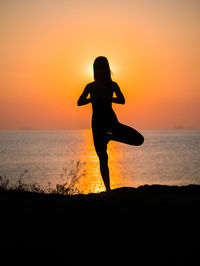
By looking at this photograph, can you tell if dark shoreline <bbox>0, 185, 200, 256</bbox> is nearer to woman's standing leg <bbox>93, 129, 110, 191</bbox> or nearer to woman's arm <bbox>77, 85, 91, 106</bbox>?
woman's standing leg <bbox>93, 129, 110, 191</bbox>

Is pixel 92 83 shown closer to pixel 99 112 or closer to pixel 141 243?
pixel 99 112

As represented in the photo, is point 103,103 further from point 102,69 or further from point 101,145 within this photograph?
point 101,145

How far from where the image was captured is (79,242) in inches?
183

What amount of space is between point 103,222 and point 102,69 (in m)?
3.12

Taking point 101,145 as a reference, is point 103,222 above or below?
below

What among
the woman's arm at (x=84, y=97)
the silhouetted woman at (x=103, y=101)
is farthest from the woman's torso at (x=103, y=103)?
the woman's arm at (x=84, y=97)

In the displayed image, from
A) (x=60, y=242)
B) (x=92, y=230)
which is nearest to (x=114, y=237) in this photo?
(x=92, y=230)

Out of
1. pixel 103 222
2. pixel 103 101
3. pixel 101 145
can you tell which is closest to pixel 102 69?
pixel 103 101

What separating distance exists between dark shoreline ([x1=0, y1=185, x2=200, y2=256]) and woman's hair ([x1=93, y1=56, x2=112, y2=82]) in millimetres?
2284

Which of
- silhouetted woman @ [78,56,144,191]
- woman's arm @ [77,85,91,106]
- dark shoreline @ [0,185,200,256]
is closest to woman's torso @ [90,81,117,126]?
silhouetted woman @ [78,56,144,191]

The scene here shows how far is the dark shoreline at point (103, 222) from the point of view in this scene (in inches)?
185

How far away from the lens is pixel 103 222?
5129 millimetres

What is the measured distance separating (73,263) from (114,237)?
0.71m

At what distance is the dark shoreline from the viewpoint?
4.69 m
